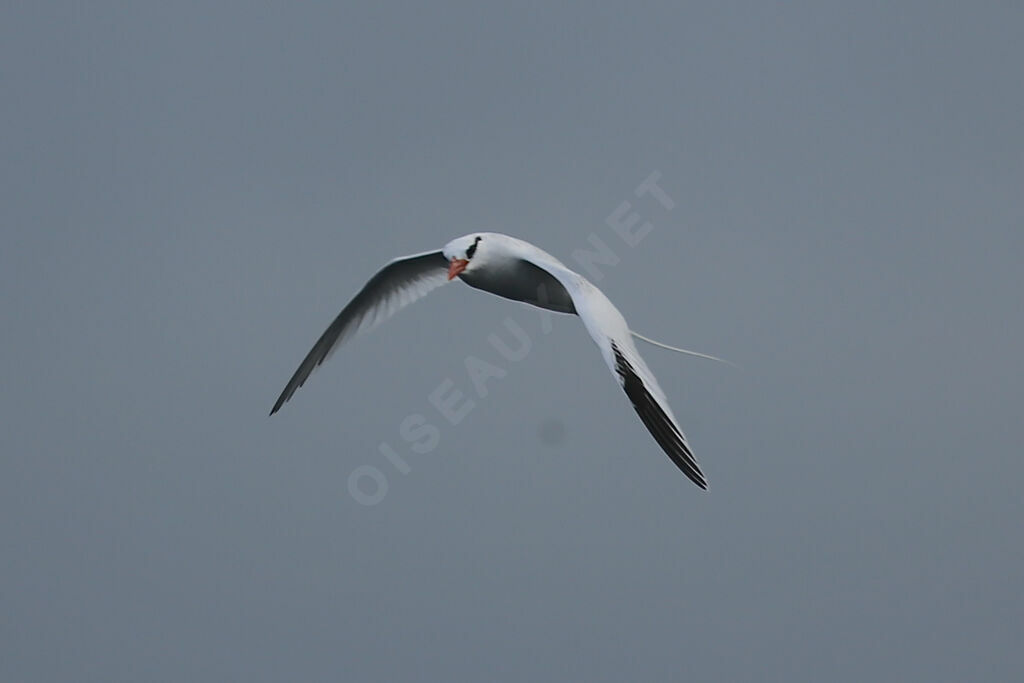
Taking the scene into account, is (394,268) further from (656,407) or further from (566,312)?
(656,407)

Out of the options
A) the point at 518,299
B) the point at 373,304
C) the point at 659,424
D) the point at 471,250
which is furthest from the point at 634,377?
the point at 373,304

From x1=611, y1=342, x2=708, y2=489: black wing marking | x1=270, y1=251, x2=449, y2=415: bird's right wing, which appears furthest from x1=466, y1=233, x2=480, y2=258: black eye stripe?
x1=611, y1=342, x2=708, y2=489: black wing marking

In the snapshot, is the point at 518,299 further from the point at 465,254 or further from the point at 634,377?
the point at 634,377

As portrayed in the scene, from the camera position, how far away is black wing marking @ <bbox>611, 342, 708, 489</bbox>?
37.8 ft

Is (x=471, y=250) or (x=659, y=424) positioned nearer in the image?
(x=659, y=424)

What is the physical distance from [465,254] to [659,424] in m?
4.55

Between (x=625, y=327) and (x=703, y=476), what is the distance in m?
2.09

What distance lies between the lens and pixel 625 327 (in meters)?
12.9

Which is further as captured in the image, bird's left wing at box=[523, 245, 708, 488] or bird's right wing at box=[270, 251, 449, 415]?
bird's right wing at box=[270, 251, 449, 415]

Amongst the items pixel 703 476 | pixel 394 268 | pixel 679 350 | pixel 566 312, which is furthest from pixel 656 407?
pixel 394 268

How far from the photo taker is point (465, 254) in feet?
50.3

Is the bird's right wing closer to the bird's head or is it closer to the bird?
the bird

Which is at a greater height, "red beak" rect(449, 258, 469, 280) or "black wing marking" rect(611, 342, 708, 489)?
"red beak" rect(449, 258, 469, 280)

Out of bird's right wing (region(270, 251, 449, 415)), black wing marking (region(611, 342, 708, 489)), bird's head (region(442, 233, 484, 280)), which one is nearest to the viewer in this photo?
black wing marking (region(611, 342, 708, 489))
